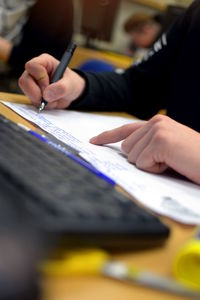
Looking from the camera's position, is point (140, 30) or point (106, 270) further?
point (140, 30)

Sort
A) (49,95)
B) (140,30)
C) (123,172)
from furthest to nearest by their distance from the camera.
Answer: (140,30)
(49,95)
(123,172)

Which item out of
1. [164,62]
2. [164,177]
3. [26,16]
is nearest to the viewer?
[164,177]

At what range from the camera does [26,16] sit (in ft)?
4.83

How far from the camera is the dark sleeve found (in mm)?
955

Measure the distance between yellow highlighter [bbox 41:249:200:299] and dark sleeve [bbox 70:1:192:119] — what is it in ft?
2.22

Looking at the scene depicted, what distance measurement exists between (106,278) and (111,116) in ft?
2.13

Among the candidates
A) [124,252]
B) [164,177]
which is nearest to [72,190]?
[124,252]

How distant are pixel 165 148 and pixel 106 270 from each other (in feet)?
0.87

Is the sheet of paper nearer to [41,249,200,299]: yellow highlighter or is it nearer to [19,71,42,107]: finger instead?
[19,71,42,107]: finger

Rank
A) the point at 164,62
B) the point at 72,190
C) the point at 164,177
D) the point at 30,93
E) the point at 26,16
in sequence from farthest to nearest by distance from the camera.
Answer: the point at 26,16, the point at 164,62, the point at 30,93, the point at 164,177, the point at 72,190

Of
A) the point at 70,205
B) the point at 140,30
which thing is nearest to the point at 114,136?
the point at 70,205

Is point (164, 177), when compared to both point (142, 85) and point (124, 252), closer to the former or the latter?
point (124, 252)

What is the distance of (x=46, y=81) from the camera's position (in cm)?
74

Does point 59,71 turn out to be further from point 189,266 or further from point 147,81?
point 189,266
